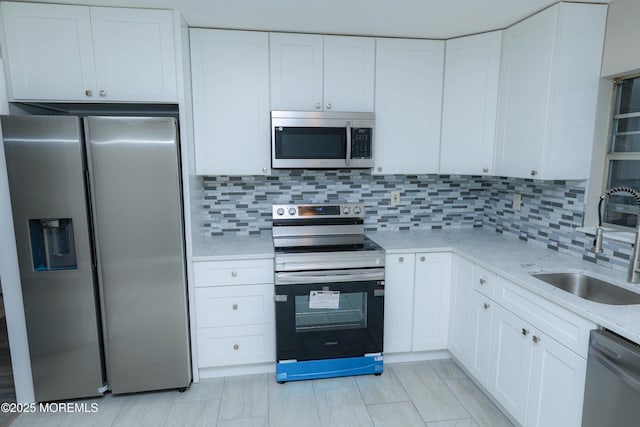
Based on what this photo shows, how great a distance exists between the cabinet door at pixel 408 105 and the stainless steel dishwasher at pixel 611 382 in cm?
165

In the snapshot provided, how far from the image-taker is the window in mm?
2027

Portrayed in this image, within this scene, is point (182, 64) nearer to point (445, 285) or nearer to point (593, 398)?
point (445, 285)

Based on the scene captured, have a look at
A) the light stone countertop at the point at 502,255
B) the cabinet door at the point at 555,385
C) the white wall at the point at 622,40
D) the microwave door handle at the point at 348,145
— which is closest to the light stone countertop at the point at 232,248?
the light stone countertop at the point at 502,255

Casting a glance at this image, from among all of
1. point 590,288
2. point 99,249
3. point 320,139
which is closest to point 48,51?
point 99,249

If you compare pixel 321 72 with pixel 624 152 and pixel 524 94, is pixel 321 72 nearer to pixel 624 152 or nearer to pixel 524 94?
pixel 524 94

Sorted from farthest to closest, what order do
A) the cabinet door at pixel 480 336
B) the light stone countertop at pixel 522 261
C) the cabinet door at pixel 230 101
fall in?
the cabinet door at pixel 230 101
the cabinet door at pixel 480 336
the light stone countertop at pixel 522 261

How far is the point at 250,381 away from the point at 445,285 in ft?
5.06

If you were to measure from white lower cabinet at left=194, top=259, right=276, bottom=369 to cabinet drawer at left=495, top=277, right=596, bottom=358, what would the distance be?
1.44 meters

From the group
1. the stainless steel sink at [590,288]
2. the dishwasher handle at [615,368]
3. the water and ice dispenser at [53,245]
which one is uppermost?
the water and ice dispenser at [53,245]

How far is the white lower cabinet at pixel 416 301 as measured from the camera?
101 inches

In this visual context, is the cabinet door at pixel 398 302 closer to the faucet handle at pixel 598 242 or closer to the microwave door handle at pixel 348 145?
the microwave door handle at pixel 348 145

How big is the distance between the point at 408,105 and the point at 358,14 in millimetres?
772

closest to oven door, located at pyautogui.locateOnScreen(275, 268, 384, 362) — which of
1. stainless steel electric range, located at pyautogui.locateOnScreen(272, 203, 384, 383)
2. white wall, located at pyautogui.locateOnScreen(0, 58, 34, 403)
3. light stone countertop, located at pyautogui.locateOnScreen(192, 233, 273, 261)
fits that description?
stainless steel electric range, located at pyautogui.locateOnScreen(272, 203, 384, 383)

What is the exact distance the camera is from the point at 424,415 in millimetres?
2141
